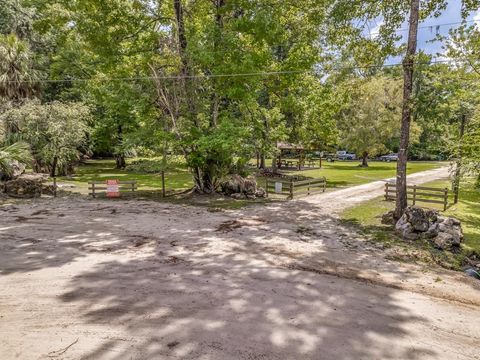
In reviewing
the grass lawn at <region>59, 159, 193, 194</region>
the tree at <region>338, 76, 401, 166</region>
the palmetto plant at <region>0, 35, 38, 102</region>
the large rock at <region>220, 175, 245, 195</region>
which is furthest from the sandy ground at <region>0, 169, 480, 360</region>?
the tree at <region>338, 76, 401, 166</region>

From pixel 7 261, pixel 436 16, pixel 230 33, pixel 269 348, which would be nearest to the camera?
pixel 269 348

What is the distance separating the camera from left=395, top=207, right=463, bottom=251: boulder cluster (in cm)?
944

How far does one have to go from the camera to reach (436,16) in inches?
462

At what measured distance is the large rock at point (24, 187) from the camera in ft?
53.3

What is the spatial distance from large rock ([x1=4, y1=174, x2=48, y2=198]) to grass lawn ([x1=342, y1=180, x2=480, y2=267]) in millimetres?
14813

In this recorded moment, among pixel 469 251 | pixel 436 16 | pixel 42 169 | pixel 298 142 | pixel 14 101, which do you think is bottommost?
pixel 469 251

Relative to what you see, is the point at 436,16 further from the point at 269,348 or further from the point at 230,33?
the point at 269,348

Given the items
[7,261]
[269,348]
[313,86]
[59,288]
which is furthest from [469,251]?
[313,86]

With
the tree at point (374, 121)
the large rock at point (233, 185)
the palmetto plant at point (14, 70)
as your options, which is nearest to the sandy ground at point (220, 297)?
the large rock at point (233, 185)

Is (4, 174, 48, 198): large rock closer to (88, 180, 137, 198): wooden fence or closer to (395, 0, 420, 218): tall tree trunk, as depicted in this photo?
(88, 180, 137, 198): wooden fence

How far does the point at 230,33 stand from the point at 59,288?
1245 centimetres

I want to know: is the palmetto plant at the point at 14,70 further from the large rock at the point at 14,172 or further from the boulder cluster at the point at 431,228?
the boulder cluster at the point at 431,228

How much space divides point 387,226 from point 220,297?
7.84 meters

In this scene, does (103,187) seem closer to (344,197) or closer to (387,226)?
(344,197)
